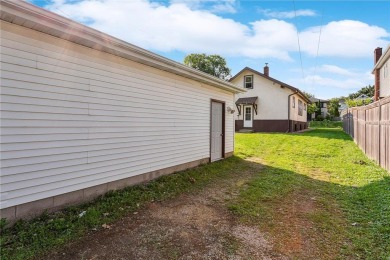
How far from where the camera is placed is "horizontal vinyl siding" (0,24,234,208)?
3.53 meters

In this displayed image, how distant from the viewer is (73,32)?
13.1ft

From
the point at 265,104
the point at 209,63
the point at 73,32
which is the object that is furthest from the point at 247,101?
the point at 209,63

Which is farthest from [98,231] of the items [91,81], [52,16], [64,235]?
[52,16]

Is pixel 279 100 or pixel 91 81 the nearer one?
pixel 91 81

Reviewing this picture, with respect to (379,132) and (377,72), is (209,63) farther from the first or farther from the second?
(379,132)

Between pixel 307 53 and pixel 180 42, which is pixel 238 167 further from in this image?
pixel 307 53

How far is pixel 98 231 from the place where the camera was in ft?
11.9

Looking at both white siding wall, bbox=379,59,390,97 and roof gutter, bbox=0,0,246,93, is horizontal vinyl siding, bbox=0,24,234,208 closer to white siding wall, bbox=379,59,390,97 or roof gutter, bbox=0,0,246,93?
roof gutter, bbox=0,0,246,93

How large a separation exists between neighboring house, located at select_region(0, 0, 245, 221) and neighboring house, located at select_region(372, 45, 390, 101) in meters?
15.1

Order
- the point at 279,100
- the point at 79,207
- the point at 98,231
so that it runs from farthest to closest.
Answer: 1. the point at 279,100
2. the point at 79,207
3. the point at 98,231

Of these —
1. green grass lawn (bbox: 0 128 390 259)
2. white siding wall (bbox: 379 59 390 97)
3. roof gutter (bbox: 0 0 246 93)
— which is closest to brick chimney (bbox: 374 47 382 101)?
white siding wall (bbox: 379 59 390 97)

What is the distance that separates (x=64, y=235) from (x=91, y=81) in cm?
263

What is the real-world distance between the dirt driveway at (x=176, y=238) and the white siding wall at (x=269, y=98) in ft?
56.7

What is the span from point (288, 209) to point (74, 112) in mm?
4222
